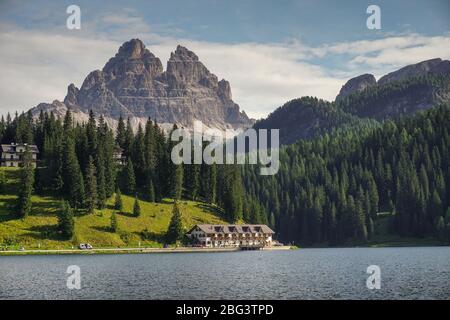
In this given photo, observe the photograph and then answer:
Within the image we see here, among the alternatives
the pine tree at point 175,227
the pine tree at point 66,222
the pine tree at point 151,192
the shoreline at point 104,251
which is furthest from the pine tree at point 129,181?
the pine tree at point 66,222

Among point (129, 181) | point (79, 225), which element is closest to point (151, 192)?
point (129, 181)

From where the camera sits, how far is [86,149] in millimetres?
194875

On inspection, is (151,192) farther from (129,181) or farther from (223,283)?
(223,283)

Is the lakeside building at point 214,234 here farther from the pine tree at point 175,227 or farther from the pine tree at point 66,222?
the pine tree at point 66,222

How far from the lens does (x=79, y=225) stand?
6447 inches

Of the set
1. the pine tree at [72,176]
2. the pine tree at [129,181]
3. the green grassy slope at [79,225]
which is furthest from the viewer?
the pine tree at [129,181]

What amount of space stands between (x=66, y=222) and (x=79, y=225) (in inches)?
295

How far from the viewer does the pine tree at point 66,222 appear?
156 meters

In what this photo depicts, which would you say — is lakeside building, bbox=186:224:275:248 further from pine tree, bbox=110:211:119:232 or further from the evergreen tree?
pine tree, bbox=110:211:119:232

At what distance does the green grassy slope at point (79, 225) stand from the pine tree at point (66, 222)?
1.97 meters
